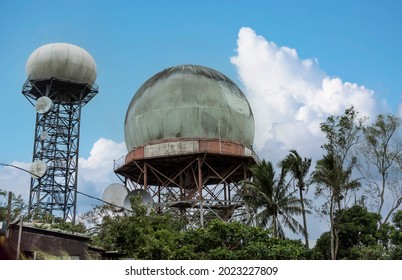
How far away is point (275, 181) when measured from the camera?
77.4 ft

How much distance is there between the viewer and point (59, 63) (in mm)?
38719

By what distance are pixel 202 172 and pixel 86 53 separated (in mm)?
16577

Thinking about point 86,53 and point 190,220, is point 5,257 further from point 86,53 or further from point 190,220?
point 86,53

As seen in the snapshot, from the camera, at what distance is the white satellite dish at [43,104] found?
124ft

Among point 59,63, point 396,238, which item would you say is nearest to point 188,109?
point 396,238

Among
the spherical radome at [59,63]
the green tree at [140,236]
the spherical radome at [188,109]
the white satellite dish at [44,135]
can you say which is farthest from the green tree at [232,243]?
the spherical radome at [59,63]

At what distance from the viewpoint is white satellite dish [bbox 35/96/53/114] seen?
3784 cm

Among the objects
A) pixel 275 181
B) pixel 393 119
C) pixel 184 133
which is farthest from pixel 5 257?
pixel 393 119

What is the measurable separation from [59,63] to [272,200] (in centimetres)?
2232

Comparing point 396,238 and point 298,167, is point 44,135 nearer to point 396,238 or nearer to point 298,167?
point 298,167

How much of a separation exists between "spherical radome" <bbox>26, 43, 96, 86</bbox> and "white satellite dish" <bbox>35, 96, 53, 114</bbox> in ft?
6.30

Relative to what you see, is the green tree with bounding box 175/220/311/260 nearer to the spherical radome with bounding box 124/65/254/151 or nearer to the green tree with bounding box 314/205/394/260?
the green tree with bounding box 314/205/394/260

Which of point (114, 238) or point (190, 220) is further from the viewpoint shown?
point (190, 220)
